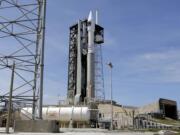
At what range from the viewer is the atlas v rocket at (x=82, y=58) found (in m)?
75.9

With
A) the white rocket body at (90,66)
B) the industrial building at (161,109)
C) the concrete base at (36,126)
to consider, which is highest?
the white rocket body at (90,66)

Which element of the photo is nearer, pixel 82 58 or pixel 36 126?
pixel 36 126

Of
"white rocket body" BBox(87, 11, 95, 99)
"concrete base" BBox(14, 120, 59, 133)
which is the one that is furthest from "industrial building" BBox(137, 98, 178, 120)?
"concrete base" BBox(14, 120, 59, 133)

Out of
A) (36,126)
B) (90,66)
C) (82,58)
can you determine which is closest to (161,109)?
(90,66)

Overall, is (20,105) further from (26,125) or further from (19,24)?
(19,24)

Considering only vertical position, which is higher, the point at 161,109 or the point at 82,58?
the point at 82,58

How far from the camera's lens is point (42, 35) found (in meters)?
28.7

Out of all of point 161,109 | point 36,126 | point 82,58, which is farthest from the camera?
point 161,109

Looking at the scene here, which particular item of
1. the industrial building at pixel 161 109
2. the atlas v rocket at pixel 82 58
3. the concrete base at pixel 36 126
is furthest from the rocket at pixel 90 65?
the concrete base at pixel 36 126

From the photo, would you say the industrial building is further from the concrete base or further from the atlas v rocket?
the concrete base

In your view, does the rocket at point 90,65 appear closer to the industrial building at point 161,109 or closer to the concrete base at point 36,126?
the industrial building at point 161,109

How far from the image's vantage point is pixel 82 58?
78938 millimetres

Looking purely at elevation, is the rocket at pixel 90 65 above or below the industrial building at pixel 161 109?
above

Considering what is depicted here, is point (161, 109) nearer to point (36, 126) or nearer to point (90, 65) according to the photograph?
point (90, 65)
